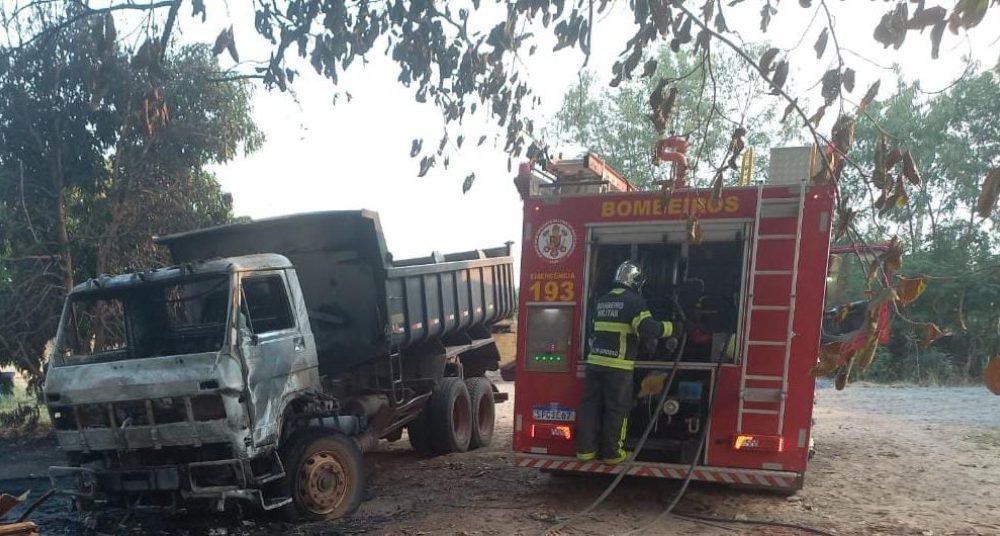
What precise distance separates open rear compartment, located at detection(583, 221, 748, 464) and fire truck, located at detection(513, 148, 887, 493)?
12 mm

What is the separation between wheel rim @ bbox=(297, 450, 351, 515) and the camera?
599 cm

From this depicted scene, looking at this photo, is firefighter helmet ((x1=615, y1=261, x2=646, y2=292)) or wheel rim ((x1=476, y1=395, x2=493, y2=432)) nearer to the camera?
firefighter helmet ((x1=615, y1=261, x2=646, y2=292))

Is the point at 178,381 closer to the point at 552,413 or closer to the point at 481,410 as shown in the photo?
the point at 552,413

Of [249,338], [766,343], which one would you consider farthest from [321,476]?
[766,343]

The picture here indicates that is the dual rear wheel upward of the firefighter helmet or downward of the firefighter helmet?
downward

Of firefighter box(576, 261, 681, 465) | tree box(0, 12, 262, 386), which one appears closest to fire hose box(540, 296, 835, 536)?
firefighter box(576, 261, 681, 465)

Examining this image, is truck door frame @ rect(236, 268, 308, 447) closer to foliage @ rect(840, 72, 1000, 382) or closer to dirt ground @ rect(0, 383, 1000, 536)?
A: dirt ground @ rect(0, 383, 1000, 536)

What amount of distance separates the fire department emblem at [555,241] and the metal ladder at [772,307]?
1537 millimetres

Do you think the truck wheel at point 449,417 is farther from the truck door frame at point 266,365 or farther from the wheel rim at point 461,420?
the truck door frame at point 266,365

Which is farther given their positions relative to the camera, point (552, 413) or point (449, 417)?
point (449, 417)

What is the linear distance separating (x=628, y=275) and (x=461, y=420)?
12.5ft

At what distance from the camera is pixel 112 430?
18.4 ft

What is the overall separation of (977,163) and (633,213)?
2215 cm

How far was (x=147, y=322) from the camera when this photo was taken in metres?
6.44
